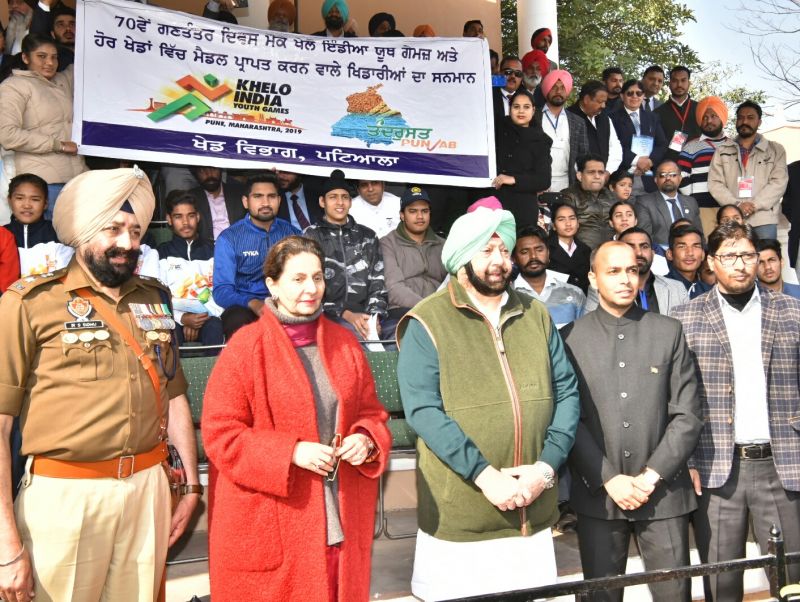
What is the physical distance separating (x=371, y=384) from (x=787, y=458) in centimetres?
201

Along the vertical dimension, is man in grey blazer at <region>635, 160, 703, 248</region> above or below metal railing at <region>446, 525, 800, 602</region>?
above

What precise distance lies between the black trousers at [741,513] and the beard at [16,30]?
23.5 feet

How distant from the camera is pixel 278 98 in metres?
8.21

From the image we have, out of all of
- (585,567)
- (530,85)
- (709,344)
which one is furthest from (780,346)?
(530,85)

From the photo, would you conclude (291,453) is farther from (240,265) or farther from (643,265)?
(643,265)

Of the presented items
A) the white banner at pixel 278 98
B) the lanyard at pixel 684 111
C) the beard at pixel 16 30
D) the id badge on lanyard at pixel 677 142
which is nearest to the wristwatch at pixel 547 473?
the white banner at pixel 278 98

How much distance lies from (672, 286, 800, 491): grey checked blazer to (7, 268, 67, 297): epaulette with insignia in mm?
2915

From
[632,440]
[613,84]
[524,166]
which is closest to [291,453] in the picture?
[632,440]

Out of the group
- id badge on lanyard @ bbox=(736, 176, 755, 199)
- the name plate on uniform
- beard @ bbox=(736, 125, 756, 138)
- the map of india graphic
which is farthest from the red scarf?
beard @ bbox=(736, 125, 756, 138)

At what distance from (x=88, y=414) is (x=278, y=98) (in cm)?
566

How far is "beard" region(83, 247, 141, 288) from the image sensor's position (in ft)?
10.5

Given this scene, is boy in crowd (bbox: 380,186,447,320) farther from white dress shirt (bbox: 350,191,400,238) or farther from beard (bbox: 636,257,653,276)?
beard (bbox: 636,257,653,276)

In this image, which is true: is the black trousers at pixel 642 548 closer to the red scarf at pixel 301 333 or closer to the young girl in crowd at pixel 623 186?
the red scarf at pixel 301 333

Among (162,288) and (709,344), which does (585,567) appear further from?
(162,288)
